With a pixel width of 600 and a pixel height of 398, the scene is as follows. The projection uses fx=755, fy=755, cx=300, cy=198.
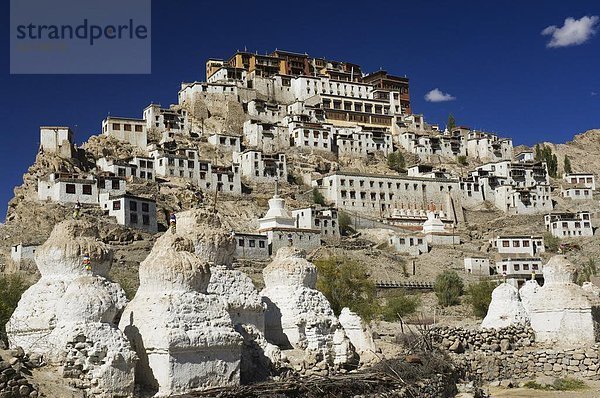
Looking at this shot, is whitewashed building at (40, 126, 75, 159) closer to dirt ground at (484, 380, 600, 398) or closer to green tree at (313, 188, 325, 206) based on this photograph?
green tree at (313, 188, 325, 206)

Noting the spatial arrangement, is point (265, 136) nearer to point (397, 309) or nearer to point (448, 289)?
point (448, 289)

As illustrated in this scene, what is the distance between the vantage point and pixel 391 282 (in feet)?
192

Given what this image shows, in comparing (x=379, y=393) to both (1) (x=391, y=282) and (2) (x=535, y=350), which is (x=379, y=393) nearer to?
(2) (x=535, y=350)

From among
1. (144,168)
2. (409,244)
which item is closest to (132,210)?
(144,168)

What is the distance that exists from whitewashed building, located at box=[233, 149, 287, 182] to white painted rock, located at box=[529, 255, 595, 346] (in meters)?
53.6

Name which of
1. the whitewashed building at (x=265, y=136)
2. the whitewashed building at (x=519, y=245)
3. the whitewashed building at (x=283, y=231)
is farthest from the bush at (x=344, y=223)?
the whitewashed building at (x=265, y=136)

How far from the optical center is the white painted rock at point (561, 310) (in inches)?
885

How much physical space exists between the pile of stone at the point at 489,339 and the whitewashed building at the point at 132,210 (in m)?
38.7

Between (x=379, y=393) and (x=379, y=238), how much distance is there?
5594cm

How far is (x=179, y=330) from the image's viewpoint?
538 inches

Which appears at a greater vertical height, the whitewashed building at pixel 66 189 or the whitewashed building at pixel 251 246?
the whitewashed building at pixel 66 189

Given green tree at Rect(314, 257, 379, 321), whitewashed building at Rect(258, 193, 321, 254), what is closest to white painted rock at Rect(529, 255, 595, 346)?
green tree at Rect(314, 257, 379, 321)

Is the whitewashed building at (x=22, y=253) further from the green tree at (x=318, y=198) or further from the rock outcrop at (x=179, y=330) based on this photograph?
the rock outcrop at (x=179, y=330)

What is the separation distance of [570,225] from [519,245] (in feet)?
35.0
